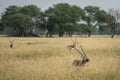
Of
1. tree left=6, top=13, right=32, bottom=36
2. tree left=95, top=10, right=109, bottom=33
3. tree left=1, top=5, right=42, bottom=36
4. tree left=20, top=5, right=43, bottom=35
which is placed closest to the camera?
tree left=6, top=13, right=32, bottom=36

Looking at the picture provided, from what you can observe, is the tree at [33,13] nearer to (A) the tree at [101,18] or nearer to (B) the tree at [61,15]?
(B) the tree at [61,15]

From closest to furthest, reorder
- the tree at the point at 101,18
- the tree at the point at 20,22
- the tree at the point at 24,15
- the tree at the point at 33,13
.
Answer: the tree at the point at 20,22, the tree at the point at 24,15, the tree at the point at 33,13, the tree at the point at 101,18

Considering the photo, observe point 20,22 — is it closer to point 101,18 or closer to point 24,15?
point 24,15

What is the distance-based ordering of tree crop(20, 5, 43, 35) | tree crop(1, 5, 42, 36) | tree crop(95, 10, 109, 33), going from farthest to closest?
tree crop(95, 10, 109, 33)
tree crop(20, 5, 43, 35)
tree crop(1, 5, 42, 36)

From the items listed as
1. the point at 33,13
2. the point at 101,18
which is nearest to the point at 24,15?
the point at 33,13

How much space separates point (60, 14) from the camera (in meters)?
79.2

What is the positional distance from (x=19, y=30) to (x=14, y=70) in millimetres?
69858

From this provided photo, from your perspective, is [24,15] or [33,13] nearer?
[24,15]

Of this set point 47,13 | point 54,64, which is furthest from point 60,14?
point 54,64

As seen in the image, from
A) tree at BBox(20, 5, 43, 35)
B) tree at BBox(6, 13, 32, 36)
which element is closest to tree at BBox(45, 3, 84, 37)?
tree at BBox(20, 5, 43, 35)

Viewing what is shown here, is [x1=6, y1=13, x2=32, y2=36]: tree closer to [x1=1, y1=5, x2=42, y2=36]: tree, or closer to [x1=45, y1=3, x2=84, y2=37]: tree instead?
[x1=1, y1=5, x2=42, y2=36]: tree

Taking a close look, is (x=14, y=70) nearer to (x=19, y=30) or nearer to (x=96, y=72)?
(x=96, y=72)

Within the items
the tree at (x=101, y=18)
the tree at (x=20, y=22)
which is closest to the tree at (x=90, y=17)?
the tree at (x=101, y=18)

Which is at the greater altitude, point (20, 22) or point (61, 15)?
point (61, 15)
